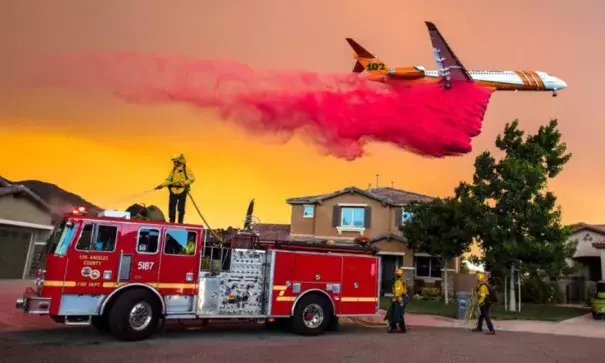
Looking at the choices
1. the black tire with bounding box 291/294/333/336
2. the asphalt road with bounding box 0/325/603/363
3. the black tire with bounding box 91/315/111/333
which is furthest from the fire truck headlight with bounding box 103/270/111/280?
the black tire with bounding box 291/294/333/336

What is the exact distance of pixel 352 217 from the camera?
109 ft

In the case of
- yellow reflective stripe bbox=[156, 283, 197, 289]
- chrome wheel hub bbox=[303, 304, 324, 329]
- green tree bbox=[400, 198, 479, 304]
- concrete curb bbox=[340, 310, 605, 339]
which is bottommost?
concrete curb bbox=[340, 310, 605, 339]

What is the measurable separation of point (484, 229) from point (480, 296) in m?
9.22

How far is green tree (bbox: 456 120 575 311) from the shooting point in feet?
74.0

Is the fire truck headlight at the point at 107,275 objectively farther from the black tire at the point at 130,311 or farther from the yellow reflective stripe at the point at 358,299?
the yellow reflective stripe at the point at 358,299

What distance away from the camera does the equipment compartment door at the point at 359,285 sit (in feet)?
45.9

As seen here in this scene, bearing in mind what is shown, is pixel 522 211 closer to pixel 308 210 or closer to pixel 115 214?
pixel 308 210

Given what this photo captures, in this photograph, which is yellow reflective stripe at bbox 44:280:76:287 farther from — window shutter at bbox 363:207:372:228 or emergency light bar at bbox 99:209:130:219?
window shutter at bbox 363:207:372:228

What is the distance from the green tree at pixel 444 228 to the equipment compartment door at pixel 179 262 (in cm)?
1621

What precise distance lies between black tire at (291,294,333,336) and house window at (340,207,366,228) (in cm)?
1946

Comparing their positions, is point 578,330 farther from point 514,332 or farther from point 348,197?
point 348,197

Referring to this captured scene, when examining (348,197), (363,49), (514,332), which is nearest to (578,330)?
(514,332)

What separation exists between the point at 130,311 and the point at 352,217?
23294mm

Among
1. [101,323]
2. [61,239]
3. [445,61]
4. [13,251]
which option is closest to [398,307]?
[101,323]
